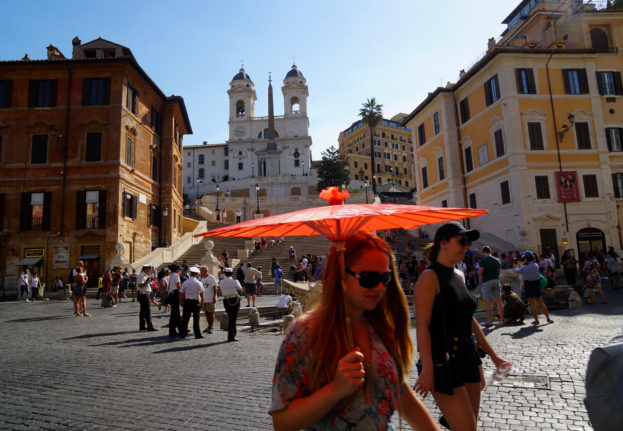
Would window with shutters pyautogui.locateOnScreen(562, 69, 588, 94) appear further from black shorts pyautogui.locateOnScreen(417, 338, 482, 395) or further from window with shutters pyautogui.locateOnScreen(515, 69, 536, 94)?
black shorts pyautogui.locateOnScreen(417, 338, 482, 395)

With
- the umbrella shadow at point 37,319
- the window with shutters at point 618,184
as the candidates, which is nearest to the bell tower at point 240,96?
the window with shutters at point 618,184

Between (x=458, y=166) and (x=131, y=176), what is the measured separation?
23753 mm

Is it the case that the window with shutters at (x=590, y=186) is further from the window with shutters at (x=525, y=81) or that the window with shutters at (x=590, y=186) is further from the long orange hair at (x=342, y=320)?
the long orange hair at (x=342, y=320)

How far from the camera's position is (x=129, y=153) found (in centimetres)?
2628

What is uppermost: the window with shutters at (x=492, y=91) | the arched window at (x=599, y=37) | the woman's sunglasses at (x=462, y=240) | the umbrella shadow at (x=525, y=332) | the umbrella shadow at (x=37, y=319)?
the arched window at (x=599, y=37)

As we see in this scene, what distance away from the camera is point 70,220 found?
24484 mm

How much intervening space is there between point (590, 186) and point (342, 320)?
29.3 m

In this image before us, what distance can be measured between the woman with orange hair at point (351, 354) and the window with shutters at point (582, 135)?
29599 millimetres

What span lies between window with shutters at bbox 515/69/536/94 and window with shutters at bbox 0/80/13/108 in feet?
108

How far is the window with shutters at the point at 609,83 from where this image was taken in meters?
26.8

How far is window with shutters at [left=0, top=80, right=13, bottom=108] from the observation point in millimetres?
25703

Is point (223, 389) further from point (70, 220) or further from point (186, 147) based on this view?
point (186, 147)

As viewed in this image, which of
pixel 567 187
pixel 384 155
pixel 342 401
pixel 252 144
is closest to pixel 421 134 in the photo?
pixel 567 187

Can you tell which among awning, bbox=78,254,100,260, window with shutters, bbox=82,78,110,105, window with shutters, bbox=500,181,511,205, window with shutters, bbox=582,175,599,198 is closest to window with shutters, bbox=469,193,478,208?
window with shutters, bbox=500,181,511,205
